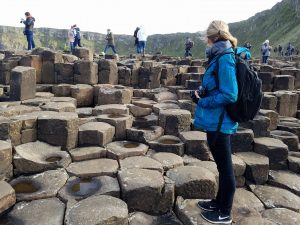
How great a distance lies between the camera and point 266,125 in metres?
7.31

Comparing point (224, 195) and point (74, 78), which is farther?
point (74, 78)

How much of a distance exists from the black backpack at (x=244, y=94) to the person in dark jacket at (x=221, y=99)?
2.6 inches

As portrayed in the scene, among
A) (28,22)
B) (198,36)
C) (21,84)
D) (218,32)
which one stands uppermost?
(198,36)

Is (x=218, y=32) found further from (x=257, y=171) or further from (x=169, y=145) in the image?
(x=257, y=171)

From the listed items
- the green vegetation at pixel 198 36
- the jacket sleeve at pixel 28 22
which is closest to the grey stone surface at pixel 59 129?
the jacket sleeve at pixel 28 22

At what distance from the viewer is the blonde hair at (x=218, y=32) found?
3.50 m

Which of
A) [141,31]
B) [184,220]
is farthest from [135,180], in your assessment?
[141,31]

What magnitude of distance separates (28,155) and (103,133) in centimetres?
151

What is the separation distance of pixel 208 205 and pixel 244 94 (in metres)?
1.76

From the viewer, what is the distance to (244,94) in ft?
11.4

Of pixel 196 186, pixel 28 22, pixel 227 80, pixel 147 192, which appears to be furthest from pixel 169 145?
pixel 28 22

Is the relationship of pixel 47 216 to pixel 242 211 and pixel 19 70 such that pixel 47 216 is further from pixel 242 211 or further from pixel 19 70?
pixel 19 70

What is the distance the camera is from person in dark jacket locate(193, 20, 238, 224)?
11.1 feet

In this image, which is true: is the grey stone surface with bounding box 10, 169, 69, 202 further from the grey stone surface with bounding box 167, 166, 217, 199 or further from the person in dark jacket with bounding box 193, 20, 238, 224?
the person in dark jacket with bounding box 193, 20, 238, 224
